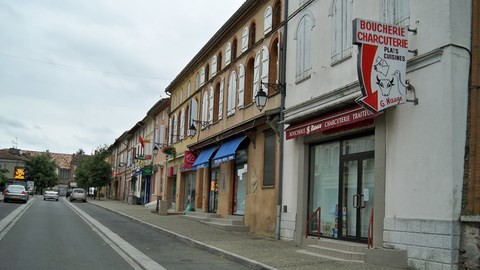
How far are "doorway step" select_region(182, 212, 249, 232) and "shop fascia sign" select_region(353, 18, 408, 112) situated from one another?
9772mm

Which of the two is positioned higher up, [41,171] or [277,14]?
[277,14]

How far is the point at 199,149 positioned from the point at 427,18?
1786 cm

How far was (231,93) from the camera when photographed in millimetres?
21984

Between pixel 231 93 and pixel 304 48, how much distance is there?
7304 millimetres

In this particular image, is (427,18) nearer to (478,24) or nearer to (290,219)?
(478,24)

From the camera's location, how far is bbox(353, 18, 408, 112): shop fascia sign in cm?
973

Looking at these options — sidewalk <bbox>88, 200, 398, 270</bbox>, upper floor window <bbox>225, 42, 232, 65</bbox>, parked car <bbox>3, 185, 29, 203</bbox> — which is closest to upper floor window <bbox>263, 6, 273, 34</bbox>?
upper floor window <bbox>225, 42, 232, 65</bbox>

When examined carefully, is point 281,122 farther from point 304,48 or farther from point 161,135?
point 161,135

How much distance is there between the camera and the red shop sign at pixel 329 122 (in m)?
11.2

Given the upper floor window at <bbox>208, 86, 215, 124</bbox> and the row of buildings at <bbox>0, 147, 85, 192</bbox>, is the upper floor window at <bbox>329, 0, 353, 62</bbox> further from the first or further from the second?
the row of buildings at <bbox>0, 147, 85, 192</bbox>

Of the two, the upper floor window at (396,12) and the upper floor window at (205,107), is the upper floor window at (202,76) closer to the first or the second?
the upper floor window at (205,107)

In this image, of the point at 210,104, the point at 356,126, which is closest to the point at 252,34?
the point at 210,104

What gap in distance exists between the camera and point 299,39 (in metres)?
15.5

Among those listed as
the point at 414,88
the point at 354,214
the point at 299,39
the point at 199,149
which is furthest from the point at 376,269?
the point at 199,149
